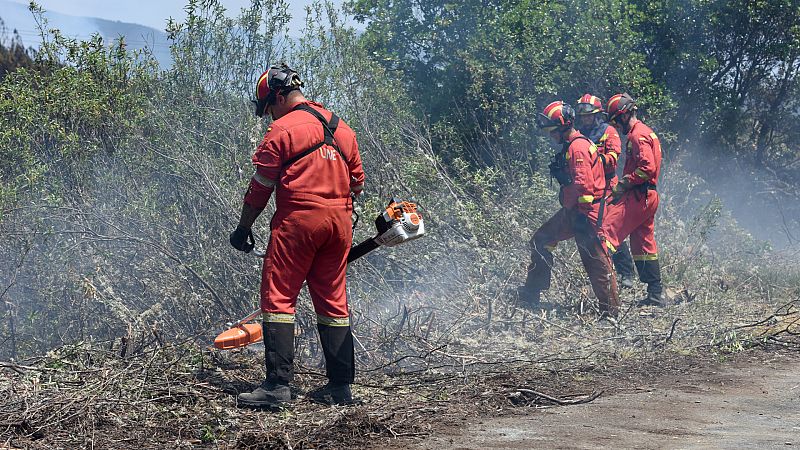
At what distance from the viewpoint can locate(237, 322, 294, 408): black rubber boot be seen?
4.86 metres

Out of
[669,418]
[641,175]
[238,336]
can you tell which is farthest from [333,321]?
[641,175]

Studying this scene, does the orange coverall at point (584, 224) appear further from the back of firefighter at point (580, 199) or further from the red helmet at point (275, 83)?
the red helmet at point (275, 83)

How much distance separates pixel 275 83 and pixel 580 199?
366 cm

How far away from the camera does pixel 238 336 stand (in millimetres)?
4996

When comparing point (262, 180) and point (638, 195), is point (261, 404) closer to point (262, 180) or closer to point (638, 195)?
point (262, 180)

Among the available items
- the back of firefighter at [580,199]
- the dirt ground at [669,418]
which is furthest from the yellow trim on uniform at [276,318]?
the back of firefighter at [580,199]

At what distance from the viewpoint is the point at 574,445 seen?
14.2ft

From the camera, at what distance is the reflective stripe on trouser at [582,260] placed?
798 centimetres

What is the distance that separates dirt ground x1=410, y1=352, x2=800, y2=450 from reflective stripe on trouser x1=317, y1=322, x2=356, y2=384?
29.4 inches

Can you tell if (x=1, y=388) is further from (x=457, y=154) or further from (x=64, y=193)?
(x=457, y=154)

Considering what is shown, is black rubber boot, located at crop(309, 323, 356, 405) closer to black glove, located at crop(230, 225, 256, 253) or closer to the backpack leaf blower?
the backpack leaf blower

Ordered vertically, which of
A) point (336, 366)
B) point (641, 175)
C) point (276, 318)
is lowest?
point (336, 366)

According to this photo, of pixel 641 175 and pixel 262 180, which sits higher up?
pixel 641 175

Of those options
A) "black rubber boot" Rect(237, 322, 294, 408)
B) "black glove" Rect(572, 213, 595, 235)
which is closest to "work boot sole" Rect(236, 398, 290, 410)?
"black rubber boot" Rect(237, 322, 294, 408)
